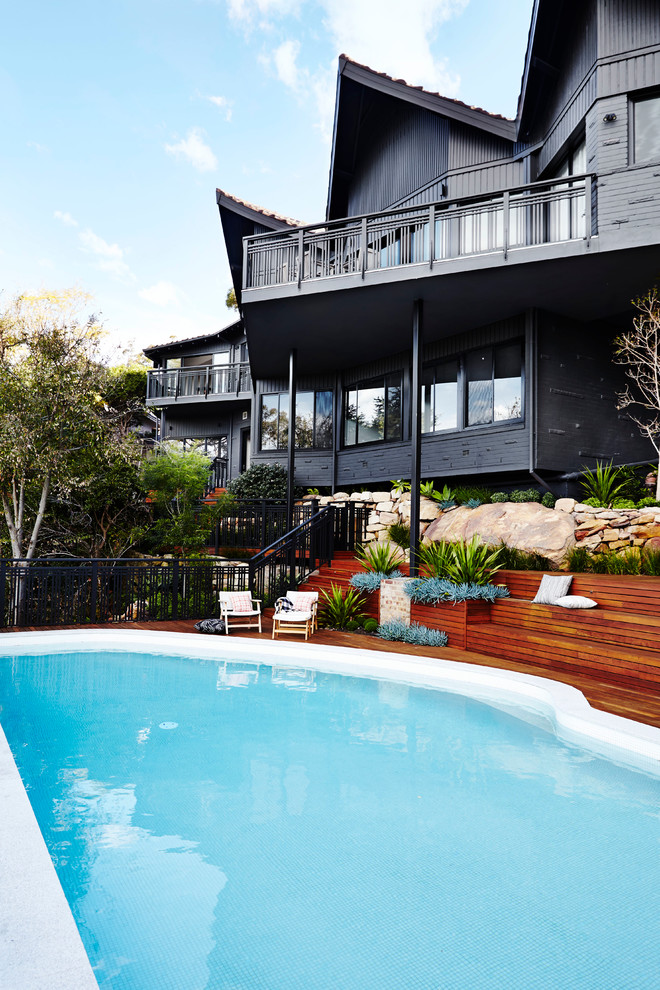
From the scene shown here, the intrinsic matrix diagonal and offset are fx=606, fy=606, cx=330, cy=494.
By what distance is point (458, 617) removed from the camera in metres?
8.60

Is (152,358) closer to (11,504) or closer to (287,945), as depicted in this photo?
(11,504)

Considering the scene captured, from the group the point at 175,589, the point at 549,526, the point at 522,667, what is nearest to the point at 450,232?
the point at 549,526

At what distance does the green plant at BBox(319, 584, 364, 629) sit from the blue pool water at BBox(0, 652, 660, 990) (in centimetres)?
405

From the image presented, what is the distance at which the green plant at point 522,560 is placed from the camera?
935 centimetres

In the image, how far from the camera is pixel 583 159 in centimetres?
1090

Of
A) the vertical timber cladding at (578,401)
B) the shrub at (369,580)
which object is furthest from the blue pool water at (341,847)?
the vertical timber cladding at (578,401)

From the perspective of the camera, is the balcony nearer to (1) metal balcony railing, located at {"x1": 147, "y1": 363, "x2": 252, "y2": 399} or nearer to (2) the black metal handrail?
(1) metal balcony railing, located at {"x1": 147, "y1": 363, "x2": 252, "y2": 399}

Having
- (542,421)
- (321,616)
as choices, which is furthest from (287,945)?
(542,421)

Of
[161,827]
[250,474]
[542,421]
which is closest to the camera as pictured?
[161,827]

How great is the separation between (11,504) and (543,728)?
11688 millimetres

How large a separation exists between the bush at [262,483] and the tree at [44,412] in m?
4.42

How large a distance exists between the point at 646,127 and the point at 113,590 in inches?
466

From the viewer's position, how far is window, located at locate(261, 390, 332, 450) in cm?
1688

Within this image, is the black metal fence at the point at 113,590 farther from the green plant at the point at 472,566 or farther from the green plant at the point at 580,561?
the green plant at the point at 580,561
